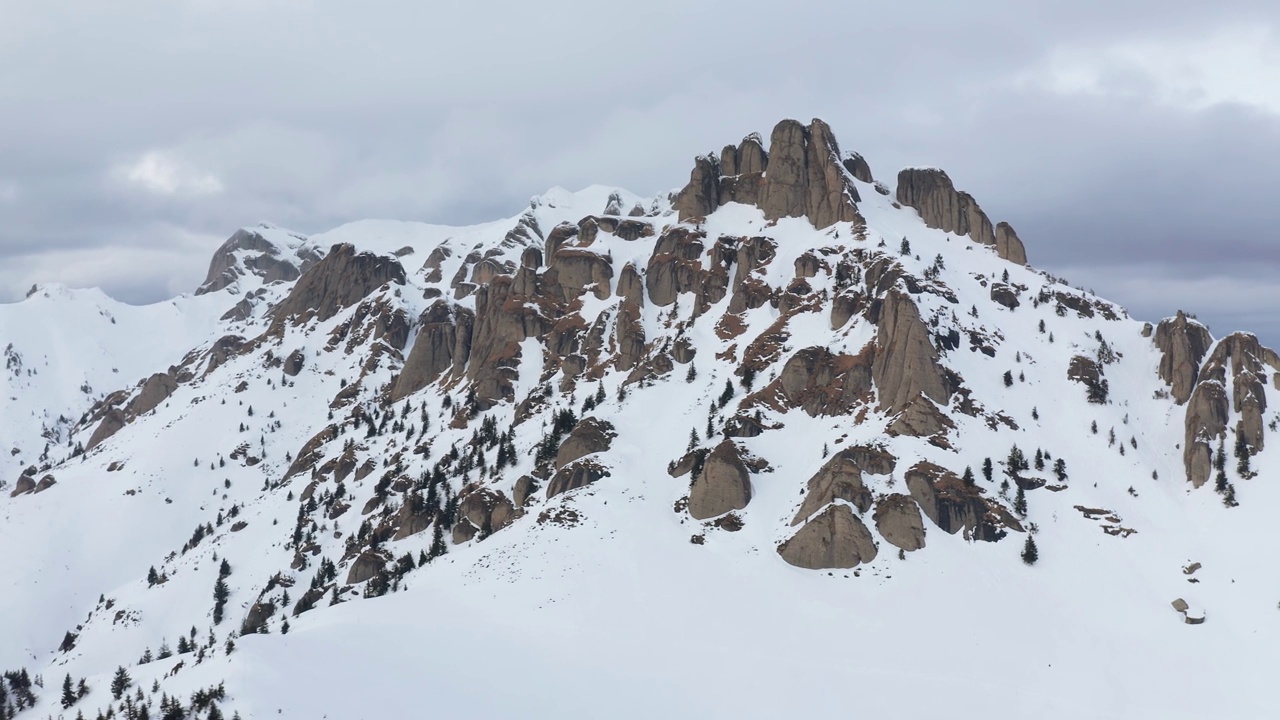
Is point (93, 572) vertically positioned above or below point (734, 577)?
below

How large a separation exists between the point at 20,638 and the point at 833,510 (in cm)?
13425

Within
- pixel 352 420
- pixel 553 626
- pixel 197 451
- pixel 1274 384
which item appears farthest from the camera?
pixel 197 451

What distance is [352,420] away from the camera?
169 m

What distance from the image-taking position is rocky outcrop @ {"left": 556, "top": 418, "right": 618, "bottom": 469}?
Answer: 111 meters

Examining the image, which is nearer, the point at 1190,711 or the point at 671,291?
the point at 1190,711

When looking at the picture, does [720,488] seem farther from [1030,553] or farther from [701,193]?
[701,193]

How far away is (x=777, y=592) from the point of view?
81750mm

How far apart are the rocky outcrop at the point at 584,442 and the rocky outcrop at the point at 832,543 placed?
34.2 m

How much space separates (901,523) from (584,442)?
4428cm

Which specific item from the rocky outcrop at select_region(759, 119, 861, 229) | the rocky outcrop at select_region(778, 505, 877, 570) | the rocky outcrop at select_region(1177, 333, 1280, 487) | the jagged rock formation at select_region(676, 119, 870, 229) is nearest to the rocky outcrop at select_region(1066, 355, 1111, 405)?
the rocky outcrop at select_region(1177, 333, 1280, 487)

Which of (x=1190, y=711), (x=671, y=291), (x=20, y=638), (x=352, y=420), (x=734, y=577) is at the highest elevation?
(x=671, y=291)

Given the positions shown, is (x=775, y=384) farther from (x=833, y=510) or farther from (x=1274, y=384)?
(x=1274, y=384)

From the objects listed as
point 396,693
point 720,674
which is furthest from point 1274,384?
point 396,693

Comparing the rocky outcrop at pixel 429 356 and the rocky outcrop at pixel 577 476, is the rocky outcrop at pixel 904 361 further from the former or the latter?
the rocky outcrop at pixel 429 356
